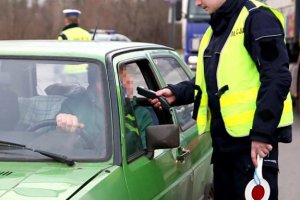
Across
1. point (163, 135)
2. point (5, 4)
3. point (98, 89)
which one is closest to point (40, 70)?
point (98, 89)

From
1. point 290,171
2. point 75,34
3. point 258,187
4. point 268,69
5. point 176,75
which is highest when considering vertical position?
point 268,69

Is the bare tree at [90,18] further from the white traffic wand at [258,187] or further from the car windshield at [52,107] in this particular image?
the white traffic wand at [258,187]

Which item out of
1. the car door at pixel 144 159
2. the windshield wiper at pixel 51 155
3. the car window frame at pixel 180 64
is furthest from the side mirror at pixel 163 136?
the car window frame at pixel 180 64

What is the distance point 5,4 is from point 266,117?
35546 millimetres

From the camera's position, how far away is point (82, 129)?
3287 mm

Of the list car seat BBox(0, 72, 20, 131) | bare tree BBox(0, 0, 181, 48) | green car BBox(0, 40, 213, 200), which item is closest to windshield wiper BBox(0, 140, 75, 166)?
green car BBox(0, 40, 213, 200)

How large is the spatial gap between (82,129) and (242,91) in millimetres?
864

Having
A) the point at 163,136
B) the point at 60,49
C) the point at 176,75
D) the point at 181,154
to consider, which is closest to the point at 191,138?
the point at 181,154

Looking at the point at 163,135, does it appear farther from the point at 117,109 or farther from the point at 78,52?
the point at 78,52

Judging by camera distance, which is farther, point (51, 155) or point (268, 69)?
point (268, 69)

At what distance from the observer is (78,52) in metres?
3.53

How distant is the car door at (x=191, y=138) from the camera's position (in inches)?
168

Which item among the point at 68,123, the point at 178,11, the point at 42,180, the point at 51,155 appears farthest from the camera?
the point at 178,11

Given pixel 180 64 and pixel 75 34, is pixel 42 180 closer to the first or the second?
pixel 180 64
